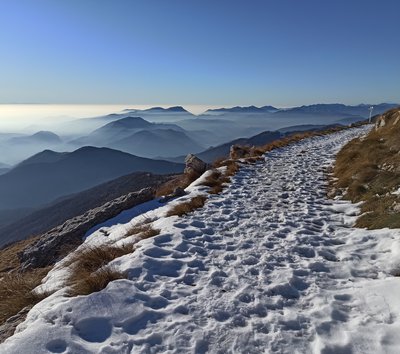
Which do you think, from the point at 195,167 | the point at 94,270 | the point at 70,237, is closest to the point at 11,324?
the point at 94,270

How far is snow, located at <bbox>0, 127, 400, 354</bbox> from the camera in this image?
13.9 ft

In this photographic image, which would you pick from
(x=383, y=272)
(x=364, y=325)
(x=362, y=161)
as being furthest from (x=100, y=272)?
(x=362, y=161)

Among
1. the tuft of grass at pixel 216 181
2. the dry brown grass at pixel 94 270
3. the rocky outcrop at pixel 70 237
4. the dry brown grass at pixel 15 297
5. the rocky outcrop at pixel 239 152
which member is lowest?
the rocky outcrop at pixel 70 237

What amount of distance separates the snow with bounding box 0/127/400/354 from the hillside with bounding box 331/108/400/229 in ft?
1.83

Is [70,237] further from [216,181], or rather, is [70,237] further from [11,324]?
[11,324]

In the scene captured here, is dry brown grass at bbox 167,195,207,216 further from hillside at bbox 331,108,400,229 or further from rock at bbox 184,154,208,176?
rock at bbox 184,154,208,176

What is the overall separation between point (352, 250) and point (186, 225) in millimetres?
4317

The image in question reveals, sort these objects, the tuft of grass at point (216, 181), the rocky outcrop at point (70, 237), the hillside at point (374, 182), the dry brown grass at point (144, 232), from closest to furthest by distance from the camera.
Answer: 1. the hillside at point (374, 182)
2. the dry brown grass at point (144, 232)
3. the rocky outcrop at point (70, 237)
4. the tuft of grass at point (216, 181)

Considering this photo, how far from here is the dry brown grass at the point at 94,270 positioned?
18.2ft

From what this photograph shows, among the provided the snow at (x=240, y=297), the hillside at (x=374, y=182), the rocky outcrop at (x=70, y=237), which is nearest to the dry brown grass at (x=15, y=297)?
the snow at (x=240, y=297)

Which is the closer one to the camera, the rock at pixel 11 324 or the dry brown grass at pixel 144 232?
the rock at pixel 11 324

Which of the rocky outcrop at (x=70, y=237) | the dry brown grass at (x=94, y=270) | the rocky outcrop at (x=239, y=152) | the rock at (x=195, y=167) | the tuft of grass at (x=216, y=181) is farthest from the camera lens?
the rocky outcrop at (x=239, y=152)

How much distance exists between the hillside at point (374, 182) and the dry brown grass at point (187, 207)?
4992mm

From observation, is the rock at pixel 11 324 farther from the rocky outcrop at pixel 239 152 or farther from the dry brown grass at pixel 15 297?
the rocky outcrop at pixel 239 152
